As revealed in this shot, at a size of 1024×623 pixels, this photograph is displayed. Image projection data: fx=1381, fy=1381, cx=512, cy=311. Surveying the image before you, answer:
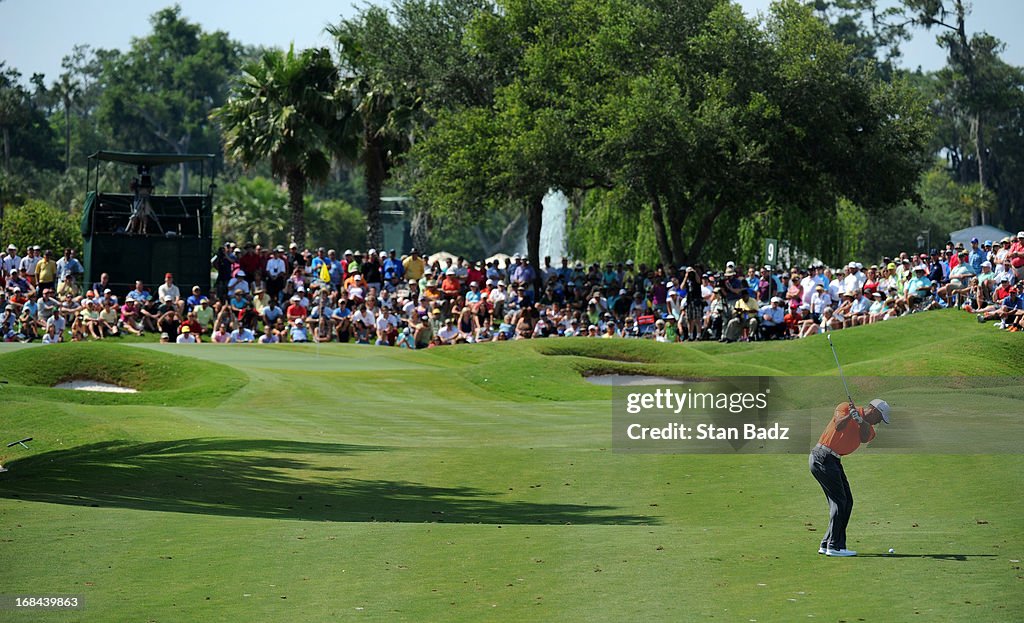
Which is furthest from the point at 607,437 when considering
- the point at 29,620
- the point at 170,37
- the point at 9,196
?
the point at 170,37

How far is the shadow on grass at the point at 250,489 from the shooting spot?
1398 cm

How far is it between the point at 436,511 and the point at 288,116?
3486 centimetres

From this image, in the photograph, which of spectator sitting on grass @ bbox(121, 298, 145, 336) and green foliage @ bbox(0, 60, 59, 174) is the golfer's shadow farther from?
green foliage @ bbox(0, 60, 59, 174)

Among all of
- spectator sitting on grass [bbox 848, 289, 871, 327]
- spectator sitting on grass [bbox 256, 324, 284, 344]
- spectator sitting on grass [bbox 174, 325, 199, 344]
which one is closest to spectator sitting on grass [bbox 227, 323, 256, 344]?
spectator sitting on grass [bbox 256, 324, 284, 344]

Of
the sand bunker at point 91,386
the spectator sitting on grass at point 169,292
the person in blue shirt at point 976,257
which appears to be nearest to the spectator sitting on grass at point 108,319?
the spectator sitting on grass at point 169,292

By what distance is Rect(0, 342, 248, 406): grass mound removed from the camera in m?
25.2

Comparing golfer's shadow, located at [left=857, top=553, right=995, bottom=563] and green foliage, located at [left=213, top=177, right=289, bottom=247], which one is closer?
golfer's shadow, located at [left=857, top=553, right=995, bottom=563]

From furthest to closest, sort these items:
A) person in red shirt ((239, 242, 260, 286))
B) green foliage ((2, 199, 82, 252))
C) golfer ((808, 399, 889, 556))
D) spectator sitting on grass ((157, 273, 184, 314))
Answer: green foliage ((2, 199, 82, 252))
person in red shirt ((239, 242, 260, 286))
spectator sitting on grass ((157, 273, 184, 314))
golfer ((808, 399, 889, 556))

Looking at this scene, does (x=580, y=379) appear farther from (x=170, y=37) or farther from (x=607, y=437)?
(x=170, y=37)

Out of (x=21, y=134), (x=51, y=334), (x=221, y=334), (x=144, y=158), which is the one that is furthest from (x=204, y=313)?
Result: (x=21, y=134)

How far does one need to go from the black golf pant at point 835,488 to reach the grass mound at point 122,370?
15.1m

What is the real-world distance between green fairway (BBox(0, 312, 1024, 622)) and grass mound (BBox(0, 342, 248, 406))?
6 centimetres

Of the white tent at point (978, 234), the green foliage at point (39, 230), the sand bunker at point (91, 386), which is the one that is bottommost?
the sand bunker at point (91, 386)

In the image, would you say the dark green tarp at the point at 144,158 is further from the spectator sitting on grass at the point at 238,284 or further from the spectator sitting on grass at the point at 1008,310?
the spectator sitting on grass at the point at 1008,310
